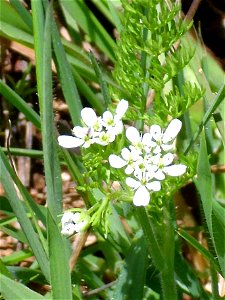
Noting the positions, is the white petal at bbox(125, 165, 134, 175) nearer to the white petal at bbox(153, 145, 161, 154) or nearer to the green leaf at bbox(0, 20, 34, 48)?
the white petal at bbox(153, 145, 161, 154)

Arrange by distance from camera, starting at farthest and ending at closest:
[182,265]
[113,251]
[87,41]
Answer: [87,41] < [113,251] < [182,265]

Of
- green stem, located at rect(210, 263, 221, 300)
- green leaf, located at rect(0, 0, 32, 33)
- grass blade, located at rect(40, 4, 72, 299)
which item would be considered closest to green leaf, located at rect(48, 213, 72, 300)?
grass blade, located at rect(40, 4, 72, 299)

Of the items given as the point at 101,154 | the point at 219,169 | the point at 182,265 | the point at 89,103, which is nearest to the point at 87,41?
the point at 89,103

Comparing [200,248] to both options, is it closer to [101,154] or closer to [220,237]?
[220,237]

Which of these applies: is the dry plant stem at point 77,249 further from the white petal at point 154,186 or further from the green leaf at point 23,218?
the white petal at point 154,186

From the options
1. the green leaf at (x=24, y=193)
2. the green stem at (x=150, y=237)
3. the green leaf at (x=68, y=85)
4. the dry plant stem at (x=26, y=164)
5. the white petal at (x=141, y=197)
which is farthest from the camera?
the dry plant stem at (x=26, y=164)

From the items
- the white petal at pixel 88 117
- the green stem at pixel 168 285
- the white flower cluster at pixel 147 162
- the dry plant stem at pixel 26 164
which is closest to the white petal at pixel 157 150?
the white flower cluster at pixel 147 162

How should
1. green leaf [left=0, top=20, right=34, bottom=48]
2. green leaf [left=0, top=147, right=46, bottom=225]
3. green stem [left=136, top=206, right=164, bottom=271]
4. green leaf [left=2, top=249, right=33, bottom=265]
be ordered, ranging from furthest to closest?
green leaf [left=0, top=20, right=34, bottom=48]
green leaf [left=2, top=249, right=33, bottom=265]
green leaf [left=0, top=147, right=46, bottom=225]
green stem [left=136, top=206, right=164, bottom=271]
